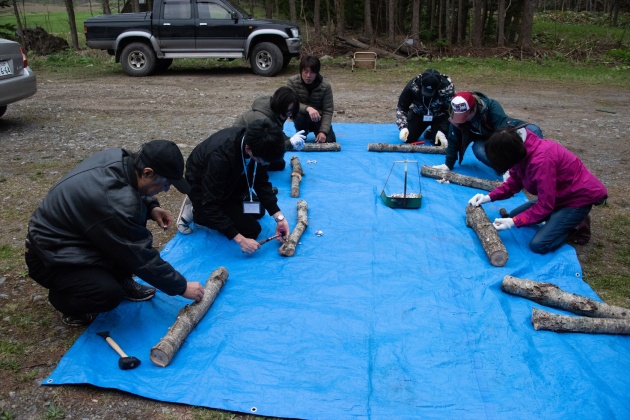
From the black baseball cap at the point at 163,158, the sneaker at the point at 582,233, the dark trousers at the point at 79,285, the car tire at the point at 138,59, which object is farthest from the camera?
the car tire at the point at 138,59

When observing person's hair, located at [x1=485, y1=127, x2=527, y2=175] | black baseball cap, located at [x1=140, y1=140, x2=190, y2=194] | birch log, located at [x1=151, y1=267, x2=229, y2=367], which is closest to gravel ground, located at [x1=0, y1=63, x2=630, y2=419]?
birch log, located at [x1=151, y1=267, x2=229, y2=367]

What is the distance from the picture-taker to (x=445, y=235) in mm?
4223

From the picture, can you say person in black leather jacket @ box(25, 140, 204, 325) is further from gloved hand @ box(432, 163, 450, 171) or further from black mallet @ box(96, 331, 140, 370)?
gloved hand @ box(432, 163, 450, 171)

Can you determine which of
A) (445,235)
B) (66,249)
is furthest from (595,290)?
(66,249)

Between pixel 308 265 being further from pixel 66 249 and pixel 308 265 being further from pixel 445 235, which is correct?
pixel 66 249

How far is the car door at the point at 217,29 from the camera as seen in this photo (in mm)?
10859

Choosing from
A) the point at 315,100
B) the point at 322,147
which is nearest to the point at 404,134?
the point at 322,147

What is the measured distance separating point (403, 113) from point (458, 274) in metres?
3.33

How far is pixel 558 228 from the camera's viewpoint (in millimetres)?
3922

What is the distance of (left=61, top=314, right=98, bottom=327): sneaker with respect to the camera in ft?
10.2

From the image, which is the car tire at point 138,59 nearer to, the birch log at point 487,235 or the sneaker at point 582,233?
the birch log at point 487,235

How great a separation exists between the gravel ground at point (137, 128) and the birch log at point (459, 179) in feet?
3.18

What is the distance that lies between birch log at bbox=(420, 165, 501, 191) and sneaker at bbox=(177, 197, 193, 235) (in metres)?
2.53

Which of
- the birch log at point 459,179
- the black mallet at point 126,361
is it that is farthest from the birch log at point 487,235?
the black mallet at point 126,361
